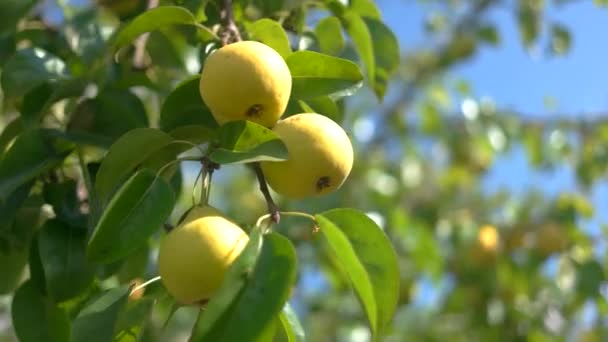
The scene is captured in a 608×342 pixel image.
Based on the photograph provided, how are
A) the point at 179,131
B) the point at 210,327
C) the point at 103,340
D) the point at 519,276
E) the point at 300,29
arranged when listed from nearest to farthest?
the point at 210,327 → the point at 103,340 → the point at 179,131 → the point at 300,29 → the point at 519,276

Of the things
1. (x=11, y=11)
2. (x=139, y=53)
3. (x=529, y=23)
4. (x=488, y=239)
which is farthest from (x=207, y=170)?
(x=529, y=23)

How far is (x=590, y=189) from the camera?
10.4 ft

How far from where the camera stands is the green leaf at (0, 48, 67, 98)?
44.6 inches

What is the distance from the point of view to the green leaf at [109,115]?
3.93 feet

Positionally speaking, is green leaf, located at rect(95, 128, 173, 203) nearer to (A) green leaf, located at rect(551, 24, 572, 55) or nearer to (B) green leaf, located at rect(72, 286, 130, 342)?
(B) green leaf, located at rect(72, 286, 130, 342)

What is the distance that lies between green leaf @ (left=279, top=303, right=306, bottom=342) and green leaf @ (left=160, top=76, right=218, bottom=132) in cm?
25

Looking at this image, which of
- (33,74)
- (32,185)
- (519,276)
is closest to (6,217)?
(32,185)

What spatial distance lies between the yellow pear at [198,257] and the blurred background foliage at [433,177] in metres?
0.47

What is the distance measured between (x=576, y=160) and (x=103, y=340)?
272 cm

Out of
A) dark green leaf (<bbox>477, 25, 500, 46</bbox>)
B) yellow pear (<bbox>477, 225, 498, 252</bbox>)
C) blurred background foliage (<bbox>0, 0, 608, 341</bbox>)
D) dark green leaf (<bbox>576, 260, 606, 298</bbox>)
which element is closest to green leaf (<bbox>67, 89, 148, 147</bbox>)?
blurred background foliage (<bbox>0, 0, 608, 341</bbox>)

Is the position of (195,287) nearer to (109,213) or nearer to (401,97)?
(109,213)

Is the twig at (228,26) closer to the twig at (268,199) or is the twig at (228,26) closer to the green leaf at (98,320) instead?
the twig at (268,199)

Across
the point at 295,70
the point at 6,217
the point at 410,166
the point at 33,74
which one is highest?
the point at 295,70

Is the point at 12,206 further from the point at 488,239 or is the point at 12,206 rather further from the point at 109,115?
the point at 488,239
